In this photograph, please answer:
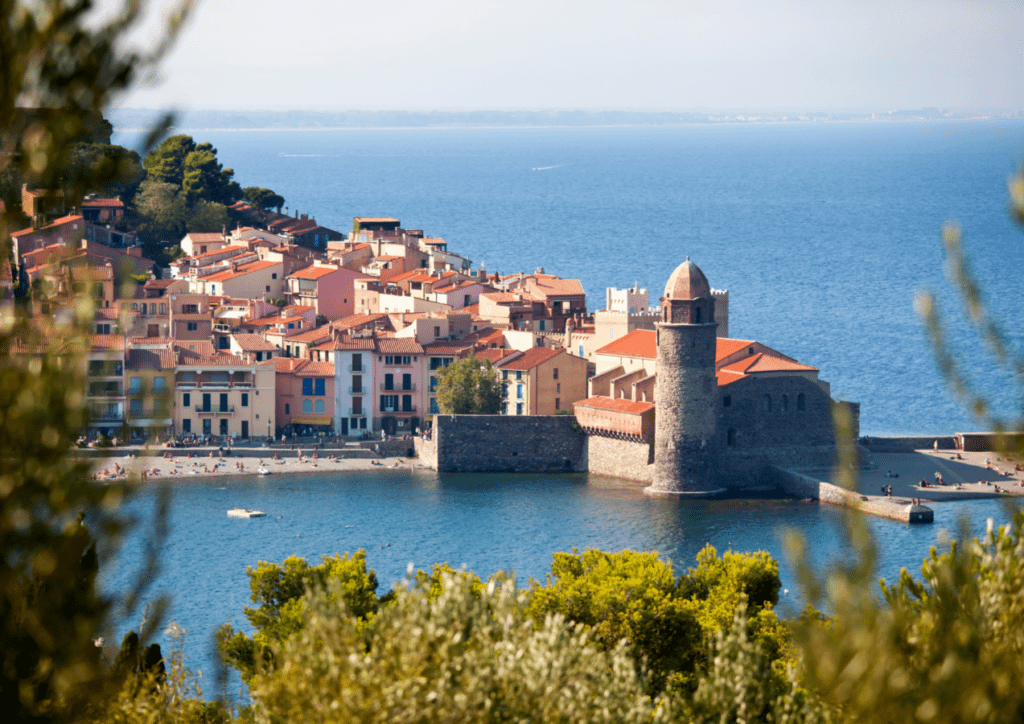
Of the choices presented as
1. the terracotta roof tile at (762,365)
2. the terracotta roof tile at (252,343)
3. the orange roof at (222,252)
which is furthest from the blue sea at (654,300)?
the orange roof at (222,252)

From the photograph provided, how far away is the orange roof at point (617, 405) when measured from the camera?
48584 mm

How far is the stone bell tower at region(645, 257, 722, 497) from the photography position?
46500 mm

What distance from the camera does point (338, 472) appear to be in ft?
164

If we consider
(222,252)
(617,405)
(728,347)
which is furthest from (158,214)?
(728,347)

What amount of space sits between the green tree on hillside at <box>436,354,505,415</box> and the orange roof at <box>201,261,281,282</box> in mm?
14897

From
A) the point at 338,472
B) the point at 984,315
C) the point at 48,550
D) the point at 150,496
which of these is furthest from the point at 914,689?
the point at 338,472

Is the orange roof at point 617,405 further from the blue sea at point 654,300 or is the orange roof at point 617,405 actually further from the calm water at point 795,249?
the calm water at point 795,249

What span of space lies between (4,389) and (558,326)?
5382 centimetres

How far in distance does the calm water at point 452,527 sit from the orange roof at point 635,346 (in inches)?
165

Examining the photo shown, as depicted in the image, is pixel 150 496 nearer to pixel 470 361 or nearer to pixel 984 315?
pixel 470 361

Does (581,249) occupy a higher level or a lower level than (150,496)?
higher

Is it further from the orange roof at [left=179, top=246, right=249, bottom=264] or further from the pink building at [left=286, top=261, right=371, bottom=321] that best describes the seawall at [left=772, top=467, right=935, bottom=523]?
the orange roof at [left=179, top=246, right=249, bottom=264]

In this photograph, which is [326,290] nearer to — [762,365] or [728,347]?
[728,347]

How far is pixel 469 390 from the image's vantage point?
51.4 metres
